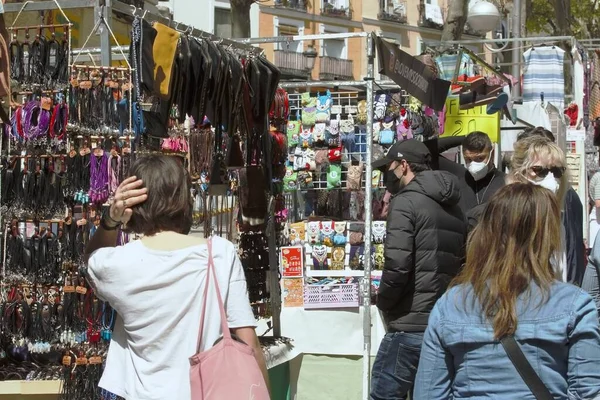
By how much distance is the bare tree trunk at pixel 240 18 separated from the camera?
1684 centimetres

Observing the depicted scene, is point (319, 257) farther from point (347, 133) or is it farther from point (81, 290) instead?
point (81, 290)

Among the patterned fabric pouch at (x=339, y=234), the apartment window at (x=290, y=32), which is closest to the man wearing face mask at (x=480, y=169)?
the patterned fabric pouch at (x=339, y=234)

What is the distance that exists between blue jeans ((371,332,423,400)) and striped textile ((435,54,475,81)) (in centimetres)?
526

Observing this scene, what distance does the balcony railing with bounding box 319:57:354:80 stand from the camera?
4328 cm

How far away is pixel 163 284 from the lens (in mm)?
3117

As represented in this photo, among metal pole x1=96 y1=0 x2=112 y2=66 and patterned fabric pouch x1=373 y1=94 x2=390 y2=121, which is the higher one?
metal pole x1=96 y1=0 x2=112 y2=66

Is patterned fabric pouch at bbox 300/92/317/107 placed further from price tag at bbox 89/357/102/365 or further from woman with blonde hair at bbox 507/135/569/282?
price tag at bbox 89/357/102/365

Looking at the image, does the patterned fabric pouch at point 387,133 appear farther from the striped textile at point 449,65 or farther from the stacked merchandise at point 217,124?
the stacked merchandise at point 217,124

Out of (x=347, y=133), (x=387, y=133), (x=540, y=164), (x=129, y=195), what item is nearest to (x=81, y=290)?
(x=129, y=195)

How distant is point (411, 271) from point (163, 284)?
2.49m

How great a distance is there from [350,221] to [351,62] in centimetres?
3548

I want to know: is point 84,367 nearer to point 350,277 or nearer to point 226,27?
point 350,277

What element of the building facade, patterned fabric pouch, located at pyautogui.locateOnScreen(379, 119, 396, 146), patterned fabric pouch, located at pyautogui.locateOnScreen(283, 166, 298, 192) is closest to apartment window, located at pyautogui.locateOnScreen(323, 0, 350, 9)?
the building facade

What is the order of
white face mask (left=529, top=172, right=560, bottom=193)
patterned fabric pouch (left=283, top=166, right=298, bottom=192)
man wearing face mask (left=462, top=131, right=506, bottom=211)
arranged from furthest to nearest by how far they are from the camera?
patterned fabric pouch (left=283, top=166, right=298, bottom=192) → man wearing face mask (left=462, top=131, right=506, bottom=211) → white face mask (left=529, top=172, right=560, bottom=193)
